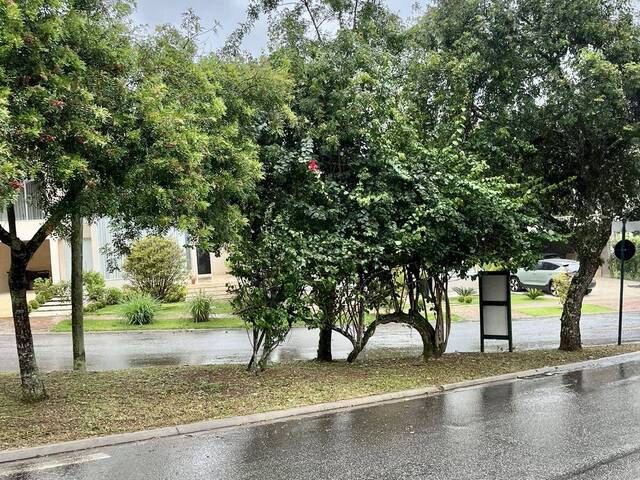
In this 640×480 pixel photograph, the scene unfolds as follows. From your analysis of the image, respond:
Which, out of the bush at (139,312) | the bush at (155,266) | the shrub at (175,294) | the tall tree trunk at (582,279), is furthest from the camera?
the shrub at (175,294)

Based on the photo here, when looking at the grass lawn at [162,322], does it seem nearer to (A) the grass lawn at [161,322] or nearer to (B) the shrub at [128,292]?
(A) the grass lawn at [161,322]

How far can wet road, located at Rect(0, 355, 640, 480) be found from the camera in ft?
17.5

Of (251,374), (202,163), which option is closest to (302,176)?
(202,163)

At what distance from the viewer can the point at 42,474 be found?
5500mm

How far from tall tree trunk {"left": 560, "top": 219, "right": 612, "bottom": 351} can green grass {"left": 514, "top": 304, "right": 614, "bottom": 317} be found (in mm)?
7936

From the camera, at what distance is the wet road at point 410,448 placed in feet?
17.5

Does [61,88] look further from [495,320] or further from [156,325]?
[156,325]

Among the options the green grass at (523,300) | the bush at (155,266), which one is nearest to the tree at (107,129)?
the bush at (155,266)

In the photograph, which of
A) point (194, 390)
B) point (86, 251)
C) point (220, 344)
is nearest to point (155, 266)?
point (86, 251)

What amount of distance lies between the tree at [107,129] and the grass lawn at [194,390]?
2.68ft

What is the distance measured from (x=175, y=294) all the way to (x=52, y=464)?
17.3m

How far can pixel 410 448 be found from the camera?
6.00 m

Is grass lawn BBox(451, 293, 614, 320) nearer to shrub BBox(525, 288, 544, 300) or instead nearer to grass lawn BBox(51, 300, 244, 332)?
shrub BBox(525, 288, 544, 300)

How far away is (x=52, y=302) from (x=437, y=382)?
17.5 m
